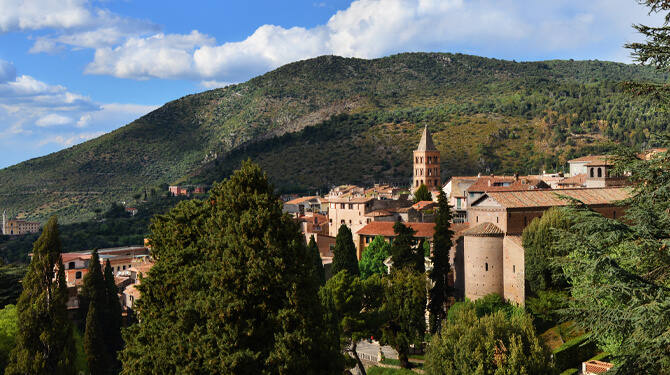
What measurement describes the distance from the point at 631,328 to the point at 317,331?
6.97m

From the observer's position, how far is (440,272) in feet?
128

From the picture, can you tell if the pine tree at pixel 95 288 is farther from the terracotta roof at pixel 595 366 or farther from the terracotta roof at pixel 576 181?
the terracotta roof at pixel 576 181

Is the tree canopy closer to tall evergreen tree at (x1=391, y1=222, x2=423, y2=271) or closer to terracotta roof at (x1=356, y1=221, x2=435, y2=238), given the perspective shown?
tall evergreen tree at (x1=391, y1=222, x2=423, y2=271)

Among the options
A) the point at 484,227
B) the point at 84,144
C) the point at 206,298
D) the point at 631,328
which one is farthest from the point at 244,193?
the point at 84,144

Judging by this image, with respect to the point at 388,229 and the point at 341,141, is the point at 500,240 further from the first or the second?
the point at 341,141

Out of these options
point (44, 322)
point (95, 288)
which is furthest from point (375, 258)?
point (44, 322)

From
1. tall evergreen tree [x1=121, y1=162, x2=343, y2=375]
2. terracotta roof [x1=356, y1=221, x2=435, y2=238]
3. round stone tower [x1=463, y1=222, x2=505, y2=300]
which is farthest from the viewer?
terracotta roof [x1=356, y1=221, x2=435, y2=238]

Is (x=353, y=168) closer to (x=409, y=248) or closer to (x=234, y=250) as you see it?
(x=409, y=248)

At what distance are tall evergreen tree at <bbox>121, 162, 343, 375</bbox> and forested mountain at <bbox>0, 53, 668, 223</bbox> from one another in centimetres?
9385

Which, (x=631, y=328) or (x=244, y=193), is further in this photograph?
(x=244, y=193)

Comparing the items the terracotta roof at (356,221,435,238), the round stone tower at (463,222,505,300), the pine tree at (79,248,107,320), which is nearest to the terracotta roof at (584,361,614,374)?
the round stone tower at (463,222,505,300)

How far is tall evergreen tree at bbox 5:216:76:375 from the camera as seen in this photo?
81.7ft

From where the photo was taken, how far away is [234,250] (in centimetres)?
1519

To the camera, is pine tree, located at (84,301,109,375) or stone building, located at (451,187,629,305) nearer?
stone building, located at (451,187,629,305)
